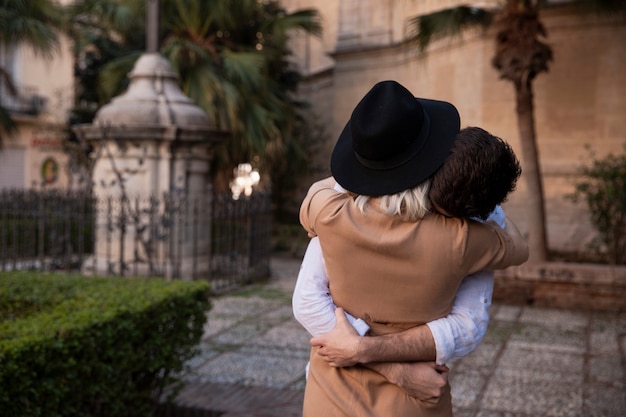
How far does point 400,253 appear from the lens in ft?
5.72

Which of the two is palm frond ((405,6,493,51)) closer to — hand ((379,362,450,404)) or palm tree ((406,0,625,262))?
palm tree ((406,0,625,262))

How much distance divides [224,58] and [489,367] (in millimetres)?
10171

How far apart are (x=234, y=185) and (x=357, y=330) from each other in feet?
50.8

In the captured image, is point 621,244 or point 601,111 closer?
point 621,244

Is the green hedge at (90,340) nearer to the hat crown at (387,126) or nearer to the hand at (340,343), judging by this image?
the hand at (340,343)

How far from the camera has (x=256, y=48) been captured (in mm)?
17141

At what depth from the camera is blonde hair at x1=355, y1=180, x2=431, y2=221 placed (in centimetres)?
172

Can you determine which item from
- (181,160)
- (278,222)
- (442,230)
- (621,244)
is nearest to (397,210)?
(442,230)

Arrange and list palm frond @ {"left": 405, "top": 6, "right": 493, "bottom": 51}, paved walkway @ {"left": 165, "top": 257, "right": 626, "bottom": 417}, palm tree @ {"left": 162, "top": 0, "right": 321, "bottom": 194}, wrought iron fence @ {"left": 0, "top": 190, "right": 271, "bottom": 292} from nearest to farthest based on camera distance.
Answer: paved walkway @ {"left": 165, "top": 257, "right": 626, "bottom": 417}
wrought iron fence @ {"left": 0, "top": 190, "right": 271, "bottom": 292}
palm frond @ {"left": 405, "top": 6, "right": 493, "bottom": 51}
palm tree @ {"left": 162, "top": 0, "right": 321, "bottom": 194}

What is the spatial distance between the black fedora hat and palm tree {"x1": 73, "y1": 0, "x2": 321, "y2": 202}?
462 inches

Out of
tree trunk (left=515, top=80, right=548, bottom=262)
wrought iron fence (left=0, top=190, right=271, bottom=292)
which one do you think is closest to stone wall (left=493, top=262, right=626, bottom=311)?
tree trunk (left=515, top=80, right=548, bottom=262)

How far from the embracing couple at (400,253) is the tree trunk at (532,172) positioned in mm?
8833

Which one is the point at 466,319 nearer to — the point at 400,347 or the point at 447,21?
the point at 400,347

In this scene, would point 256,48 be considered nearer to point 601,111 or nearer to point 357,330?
point 601,111
